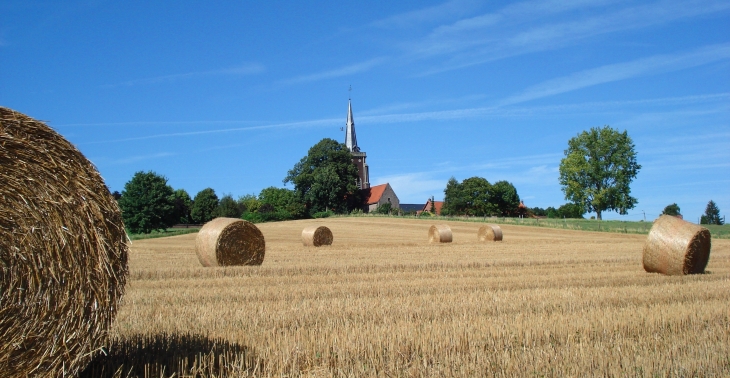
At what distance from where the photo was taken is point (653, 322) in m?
7.44

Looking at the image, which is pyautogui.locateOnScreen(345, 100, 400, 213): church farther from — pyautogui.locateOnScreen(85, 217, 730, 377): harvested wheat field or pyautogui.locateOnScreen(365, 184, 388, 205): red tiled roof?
pyautogui.locateOnScreen(85, 217, 730, 377): harvested wheat field

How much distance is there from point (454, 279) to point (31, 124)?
9014 mm

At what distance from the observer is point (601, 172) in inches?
3056

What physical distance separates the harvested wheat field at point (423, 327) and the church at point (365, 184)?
90572 millimetres

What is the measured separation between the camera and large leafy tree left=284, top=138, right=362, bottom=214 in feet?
273

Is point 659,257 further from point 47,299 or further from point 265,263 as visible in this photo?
point 47,299

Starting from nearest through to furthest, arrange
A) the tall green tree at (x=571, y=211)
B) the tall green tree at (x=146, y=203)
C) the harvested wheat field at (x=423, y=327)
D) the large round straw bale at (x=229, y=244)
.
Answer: the harvested wheat field at (x=423, y=327) → the large round straw bale at (x=229, y=244) → the tall green tree at (x=146, y=203) → the tall green tree at (x=571, y=211)

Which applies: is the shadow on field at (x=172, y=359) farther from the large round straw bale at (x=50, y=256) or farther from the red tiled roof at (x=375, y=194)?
the red tiled roof at (x=375, y=194)

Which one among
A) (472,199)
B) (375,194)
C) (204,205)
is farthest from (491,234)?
(375,194)

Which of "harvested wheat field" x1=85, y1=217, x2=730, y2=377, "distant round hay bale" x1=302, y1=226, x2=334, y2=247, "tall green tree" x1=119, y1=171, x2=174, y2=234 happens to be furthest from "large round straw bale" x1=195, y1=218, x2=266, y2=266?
"tall green tree" x1=119, y1=171, x2=174, y2=234

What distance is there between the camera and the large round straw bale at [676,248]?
1345cm

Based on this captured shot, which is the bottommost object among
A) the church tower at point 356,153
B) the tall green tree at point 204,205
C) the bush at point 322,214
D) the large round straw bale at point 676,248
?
the large round straw bale at point 676,248

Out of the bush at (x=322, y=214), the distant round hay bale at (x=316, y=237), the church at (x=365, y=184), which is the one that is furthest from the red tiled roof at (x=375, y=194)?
the distant round hay bale at (x=316, y=237)

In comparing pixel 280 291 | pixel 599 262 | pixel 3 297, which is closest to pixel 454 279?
pixel 280 291
